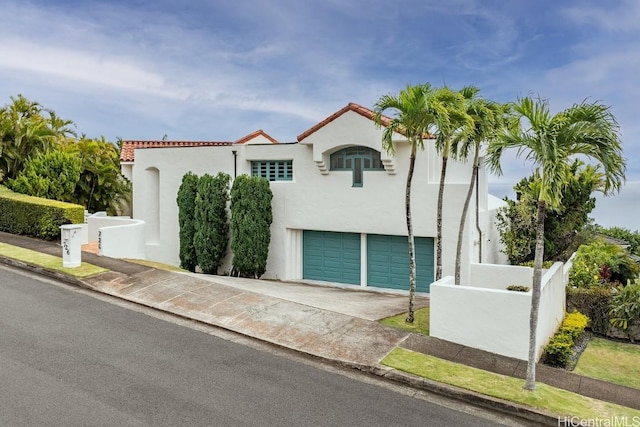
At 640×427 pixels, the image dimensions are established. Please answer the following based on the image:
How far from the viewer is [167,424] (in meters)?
6.48

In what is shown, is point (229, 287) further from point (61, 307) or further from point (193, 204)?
point (193, 204)

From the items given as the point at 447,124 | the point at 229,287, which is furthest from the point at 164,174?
the point at 447,124

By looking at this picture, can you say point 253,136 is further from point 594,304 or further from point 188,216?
point 594,304

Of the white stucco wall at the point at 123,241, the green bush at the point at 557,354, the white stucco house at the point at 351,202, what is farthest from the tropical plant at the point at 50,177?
the green bush at the point at 557,354

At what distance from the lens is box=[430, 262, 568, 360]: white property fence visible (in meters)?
9.46

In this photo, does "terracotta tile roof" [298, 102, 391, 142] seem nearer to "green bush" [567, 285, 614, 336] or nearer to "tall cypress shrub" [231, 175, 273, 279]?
"tall cypress shrub" [231, 175, 273, 279]

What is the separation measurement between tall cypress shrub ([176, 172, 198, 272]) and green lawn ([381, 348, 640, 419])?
434 inches

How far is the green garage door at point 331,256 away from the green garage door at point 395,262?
0.58 m

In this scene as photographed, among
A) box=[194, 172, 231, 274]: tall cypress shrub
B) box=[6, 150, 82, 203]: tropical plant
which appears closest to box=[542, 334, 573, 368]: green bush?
box=[194, 172, 231, 274]: tall cypress shrub

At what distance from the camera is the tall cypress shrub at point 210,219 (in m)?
17.3

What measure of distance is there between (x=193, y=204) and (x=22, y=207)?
7.71 meters

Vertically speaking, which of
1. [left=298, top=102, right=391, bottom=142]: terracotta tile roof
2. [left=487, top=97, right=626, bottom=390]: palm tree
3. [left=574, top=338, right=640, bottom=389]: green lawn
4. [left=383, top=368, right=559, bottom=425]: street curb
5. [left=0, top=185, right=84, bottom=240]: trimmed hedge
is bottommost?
[left=574, top=338, right=640, bottom=389]: green lawn

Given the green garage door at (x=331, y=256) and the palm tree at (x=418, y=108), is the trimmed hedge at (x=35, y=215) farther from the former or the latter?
the palm tree at (x=418, y=108)

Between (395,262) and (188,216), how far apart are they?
27.3ft
